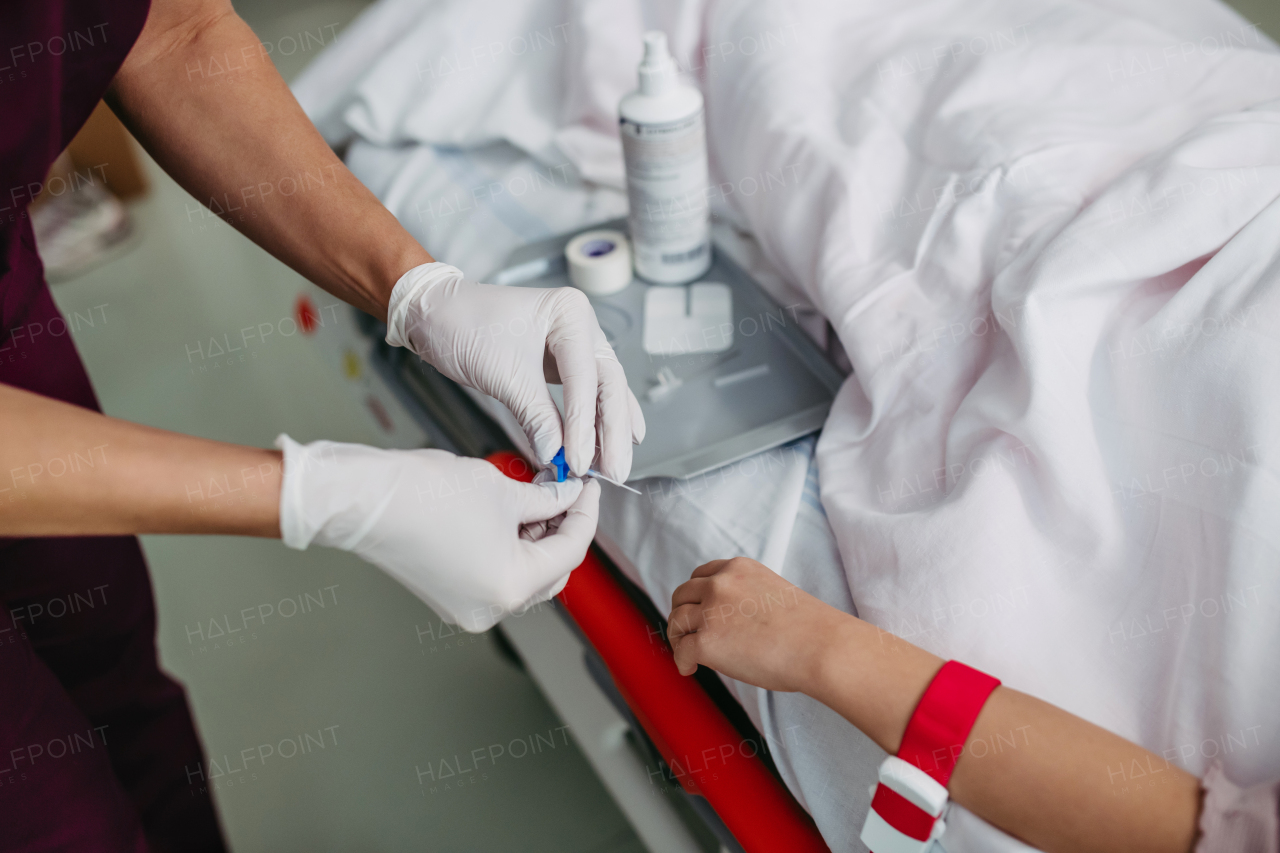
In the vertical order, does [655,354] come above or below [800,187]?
below

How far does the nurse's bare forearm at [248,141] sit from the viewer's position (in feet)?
2.75

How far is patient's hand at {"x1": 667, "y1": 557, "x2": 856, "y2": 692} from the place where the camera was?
0.66m

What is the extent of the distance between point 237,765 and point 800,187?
3.98 feet

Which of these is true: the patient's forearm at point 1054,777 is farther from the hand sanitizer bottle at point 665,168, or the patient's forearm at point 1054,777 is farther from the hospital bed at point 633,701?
the hand sanitizer bottle at point 665,168

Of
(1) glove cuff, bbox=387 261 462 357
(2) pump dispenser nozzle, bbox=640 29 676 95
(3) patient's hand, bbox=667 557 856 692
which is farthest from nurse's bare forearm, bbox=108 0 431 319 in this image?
(3) patient's hand, bbox=667 557 856 692

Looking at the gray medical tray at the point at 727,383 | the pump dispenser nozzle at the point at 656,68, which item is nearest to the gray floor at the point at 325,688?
the gray medical tray at the point at 727,383

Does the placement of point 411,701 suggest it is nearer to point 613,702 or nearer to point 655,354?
point 613,702

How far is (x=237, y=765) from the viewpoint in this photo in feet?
4.53

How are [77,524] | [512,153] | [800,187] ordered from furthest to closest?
1. [512,153]
2. [800,187]
3. [77,524]

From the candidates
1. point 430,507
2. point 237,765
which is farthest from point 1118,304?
point 237,765

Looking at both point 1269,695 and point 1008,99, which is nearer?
point 1269,695

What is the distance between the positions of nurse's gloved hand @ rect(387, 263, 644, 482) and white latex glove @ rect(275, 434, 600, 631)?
0.23 feet

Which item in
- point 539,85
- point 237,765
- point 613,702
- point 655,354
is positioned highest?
point 539,85

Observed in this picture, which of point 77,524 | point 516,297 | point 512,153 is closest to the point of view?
point 77,524
